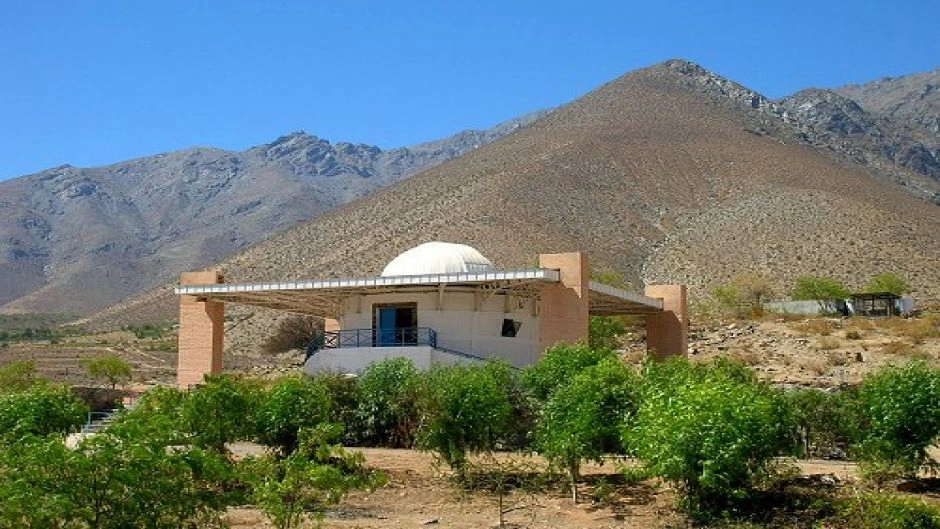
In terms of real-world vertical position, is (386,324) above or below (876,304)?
below

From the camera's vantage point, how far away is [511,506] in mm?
15625

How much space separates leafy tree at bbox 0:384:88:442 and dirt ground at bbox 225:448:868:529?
380 centimetres

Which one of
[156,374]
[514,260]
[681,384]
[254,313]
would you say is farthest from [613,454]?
[254,313]

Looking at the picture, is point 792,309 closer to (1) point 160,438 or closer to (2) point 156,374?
(2) point 156,374

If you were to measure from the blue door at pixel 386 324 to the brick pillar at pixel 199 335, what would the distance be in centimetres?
464

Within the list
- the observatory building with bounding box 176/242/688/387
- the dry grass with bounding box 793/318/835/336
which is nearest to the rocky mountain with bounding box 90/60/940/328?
the dry grass with bounding box 793/318/835/336

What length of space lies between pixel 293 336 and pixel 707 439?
4553 centimetres

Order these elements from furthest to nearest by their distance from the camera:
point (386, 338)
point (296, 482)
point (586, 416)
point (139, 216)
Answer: point (139, 216), point (386, 338), point (586, 416), point (296, 482)

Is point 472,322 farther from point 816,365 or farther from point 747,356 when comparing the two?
point 747,356

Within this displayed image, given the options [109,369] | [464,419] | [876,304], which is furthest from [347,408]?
[876,304]

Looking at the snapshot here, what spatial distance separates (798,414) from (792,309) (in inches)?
1345

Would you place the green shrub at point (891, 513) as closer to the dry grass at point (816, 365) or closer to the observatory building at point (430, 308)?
the observatory building at point (430, 308)

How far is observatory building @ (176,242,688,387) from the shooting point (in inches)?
956

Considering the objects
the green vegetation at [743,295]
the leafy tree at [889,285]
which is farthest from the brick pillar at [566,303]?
the leafy tree at [889,285]
